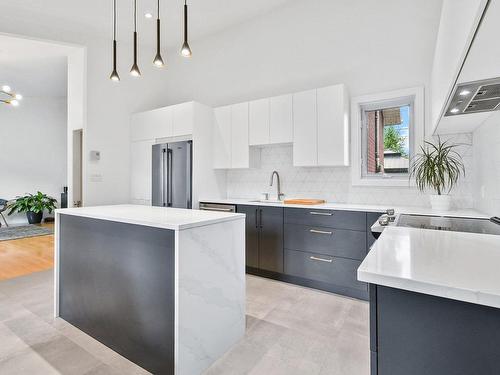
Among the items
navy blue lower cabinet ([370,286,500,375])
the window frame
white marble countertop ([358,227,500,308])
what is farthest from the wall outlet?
navy blue lower cabinet ([370,286,500,375])

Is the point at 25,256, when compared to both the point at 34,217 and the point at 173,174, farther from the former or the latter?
the point at 34,217

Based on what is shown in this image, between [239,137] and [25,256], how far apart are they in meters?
3.90

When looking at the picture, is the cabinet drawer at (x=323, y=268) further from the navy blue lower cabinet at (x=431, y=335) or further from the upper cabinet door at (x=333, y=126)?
the navy blue lower cabinet at (x=431, y=335)

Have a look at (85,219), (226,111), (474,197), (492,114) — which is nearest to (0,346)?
(85,219)

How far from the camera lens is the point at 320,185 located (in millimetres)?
3549

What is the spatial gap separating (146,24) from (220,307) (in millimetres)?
4317

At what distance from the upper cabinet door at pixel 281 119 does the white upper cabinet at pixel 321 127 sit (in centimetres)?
7

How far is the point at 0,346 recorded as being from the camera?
201 cm

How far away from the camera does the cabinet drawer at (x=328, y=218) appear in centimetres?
272

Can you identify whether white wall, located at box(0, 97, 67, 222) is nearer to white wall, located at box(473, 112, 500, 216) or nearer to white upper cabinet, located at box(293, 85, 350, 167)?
white upper cabinet, located at box(293, 85, 350, 167)

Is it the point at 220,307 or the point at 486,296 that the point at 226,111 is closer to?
the point at 220,307

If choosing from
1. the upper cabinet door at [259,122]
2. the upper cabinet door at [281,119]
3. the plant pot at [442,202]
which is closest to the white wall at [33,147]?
the upper cabinet door at [259,122]

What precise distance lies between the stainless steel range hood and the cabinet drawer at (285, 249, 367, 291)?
1593 mm

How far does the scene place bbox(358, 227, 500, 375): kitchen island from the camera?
2.26 ft
